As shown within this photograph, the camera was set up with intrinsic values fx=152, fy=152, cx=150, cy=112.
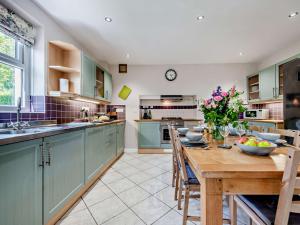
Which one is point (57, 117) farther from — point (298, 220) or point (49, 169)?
point (298, 220)

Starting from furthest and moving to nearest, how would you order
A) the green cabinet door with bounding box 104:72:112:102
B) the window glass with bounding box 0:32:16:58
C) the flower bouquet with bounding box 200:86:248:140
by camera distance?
1. the green cabinet door with bounding box 104:72:112:102
2. the window glass with bounding box 0:32:16:58
3. the flower bouquet with bounding box 200:86:248:140

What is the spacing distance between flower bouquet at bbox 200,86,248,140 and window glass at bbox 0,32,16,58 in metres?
2.30

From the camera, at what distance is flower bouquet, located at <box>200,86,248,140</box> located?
4.79 ft

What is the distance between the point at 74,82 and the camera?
253 centimetres

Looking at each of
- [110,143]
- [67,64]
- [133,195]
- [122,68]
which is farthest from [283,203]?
[122,68]

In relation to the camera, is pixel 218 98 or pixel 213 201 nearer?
pixel 213 201

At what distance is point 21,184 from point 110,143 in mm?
2011

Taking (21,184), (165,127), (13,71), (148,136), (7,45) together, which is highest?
(7,45)

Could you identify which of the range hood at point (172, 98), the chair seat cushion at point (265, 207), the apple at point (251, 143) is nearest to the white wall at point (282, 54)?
the range hood at point (172, 98)

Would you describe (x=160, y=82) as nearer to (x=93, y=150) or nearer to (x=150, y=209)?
(x=93, y=150)

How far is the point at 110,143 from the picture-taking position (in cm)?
306

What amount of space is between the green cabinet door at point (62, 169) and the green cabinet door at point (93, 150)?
0.13 meters

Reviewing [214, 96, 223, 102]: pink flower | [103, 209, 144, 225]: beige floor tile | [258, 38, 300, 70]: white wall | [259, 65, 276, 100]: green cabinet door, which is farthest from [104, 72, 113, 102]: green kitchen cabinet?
[258, 38, 300, 70]: white wall

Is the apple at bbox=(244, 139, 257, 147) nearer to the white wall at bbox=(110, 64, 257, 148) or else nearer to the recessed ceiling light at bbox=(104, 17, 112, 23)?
the recessed ceiling light at bbox=(104, 17, 112, 23)
